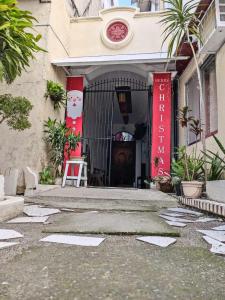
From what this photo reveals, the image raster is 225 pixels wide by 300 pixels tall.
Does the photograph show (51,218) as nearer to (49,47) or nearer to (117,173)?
(49,47)

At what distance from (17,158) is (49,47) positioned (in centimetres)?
259

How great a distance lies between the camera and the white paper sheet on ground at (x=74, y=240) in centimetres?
175

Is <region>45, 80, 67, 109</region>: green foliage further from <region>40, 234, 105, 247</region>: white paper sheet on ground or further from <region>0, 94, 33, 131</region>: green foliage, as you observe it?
<region>40, 234, 105, 247</region>: white paper sheet on ground

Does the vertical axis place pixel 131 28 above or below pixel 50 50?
above

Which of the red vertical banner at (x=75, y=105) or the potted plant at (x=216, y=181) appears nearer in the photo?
the potted plant at (x=216, y=181)

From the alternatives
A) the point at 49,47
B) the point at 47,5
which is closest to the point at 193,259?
the point at 49,47

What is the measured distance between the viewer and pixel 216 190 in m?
3.45

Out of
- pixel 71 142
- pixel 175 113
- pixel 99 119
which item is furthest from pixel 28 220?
pixel 99 119

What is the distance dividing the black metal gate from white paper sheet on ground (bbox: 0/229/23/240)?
5.50m

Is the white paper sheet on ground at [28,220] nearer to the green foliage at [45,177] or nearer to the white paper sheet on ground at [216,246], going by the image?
the white paper sheet on ground at [216,246]

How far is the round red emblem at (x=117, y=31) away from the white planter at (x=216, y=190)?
17.1 ft

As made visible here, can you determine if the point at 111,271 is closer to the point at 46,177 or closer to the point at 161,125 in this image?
the point at 46,177

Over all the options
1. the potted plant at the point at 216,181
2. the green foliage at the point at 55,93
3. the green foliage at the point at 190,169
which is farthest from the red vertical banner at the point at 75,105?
the potted plant at the point at 216,181

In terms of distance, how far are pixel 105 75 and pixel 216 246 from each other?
23.3 ft
